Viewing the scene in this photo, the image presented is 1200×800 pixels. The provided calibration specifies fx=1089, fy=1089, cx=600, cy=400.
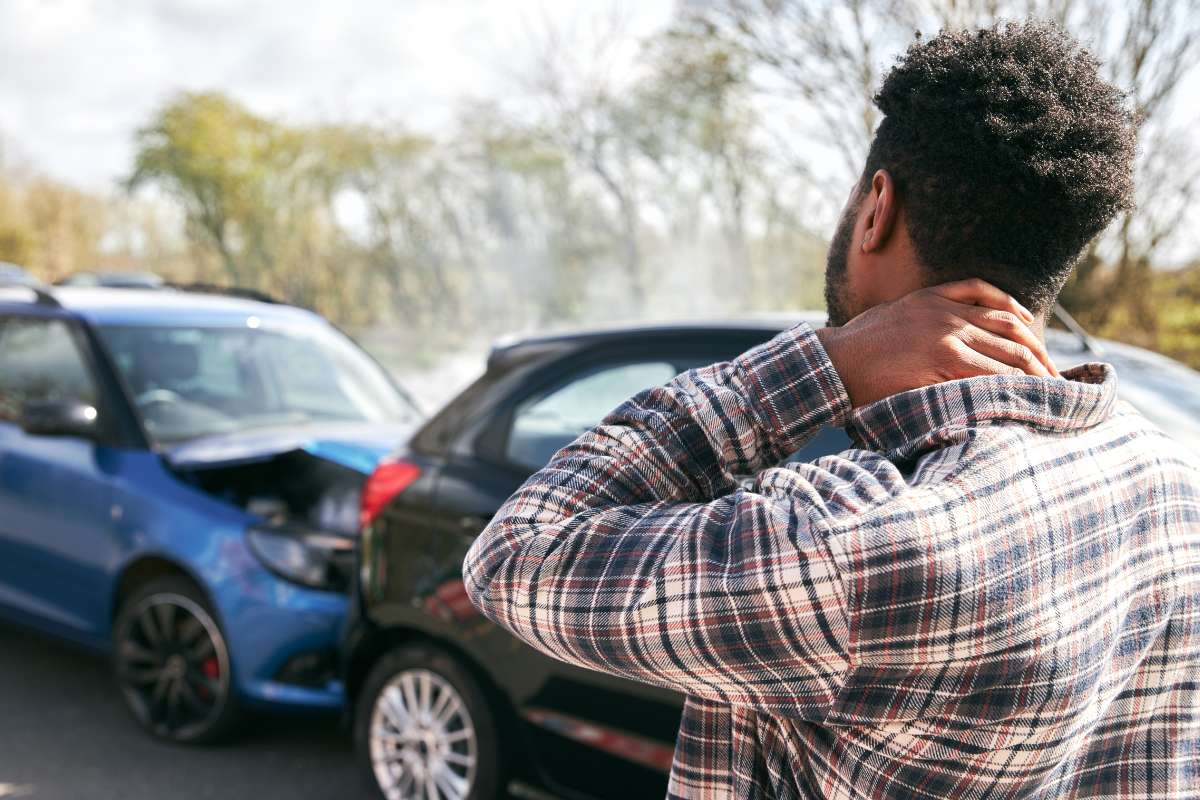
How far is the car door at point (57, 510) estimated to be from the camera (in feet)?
15.0

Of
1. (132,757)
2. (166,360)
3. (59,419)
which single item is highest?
(166,360)

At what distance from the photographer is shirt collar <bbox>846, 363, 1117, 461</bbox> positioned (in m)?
1.05

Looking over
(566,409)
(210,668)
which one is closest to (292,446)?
(210,668)

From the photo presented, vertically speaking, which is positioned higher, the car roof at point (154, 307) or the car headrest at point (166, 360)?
the car roof at point (154, 307)

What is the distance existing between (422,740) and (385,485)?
2.74 feet

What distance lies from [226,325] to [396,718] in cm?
259

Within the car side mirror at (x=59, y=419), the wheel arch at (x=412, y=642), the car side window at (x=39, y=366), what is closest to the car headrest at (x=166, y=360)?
the car side window at (x=39, y=366)

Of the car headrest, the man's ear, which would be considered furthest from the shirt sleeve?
the car headrest

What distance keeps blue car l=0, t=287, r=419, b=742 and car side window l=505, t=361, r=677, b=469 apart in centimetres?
119

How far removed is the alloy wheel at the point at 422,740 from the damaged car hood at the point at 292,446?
100 cm

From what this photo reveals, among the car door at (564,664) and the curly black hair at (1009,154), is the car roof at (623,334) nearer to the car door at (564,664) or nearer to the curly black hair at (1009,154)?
the car door at (564,664)

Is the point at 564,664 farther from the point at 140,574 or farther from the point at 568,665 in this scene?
the point at 140,574

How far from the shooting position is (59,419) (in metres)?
4.55

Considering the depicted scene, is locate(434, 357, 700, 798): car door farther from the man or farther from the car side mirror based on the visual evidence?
the car side mirror
